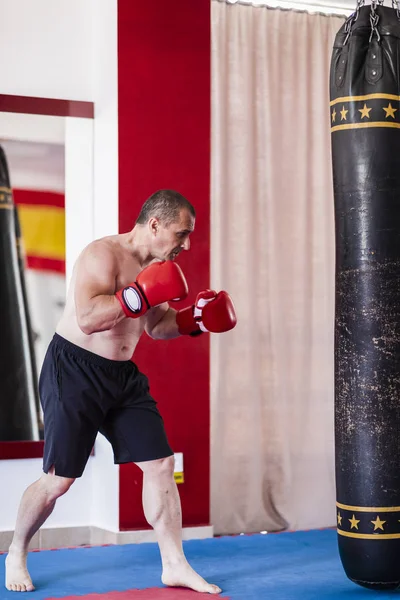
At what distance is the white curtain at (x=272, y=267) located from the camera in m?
4.46

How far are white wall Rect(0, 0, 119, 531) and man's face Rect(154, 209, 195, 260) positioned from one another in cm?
100

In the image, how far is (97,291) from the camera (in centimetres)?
288

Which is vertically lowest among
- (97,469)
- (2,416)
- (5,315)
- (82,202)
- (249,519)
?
(249,519)

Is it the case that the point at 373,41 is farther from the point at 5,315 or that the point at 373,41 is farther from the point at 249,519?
the point at 249,519

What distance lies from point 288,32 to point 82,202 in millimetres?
1408

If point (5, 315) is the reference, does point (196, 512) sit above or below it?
below

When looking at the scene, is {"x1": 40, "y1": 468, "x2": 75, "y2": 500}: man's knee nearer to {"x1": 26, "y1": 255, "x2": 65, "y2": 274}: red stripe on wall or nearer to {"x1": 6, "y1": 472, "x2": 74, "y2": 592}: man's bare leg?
{"x1": 6, "y1": 472, "x2": 74, "y2": 592}: man's bare leg

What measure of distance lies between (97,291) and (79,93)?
162cm

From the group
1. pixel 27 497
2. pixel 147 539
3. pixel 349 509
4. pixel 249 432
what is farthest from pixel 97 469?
pixel 349 509

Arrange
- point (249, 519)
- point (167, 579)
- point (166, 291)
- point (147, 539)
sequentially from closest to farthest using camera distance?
point (166, 291) → point (167, 579) → point (147, 539) → point (249, 519)

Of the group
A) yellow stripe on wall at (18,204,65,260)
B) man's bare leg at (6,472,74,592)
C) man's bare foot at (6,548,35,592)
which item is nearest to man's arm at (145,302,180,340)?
man's bare leg at (6,472,74,592)

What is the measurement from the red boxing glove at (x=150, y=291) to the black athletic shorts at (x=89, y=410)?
1.08 ft

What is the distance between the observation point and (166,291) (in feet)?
9.14

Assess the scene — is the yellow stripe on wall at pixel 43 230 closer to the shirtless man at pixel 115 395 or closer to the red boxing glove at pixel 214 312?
the shirtless man at pixel 115 395
